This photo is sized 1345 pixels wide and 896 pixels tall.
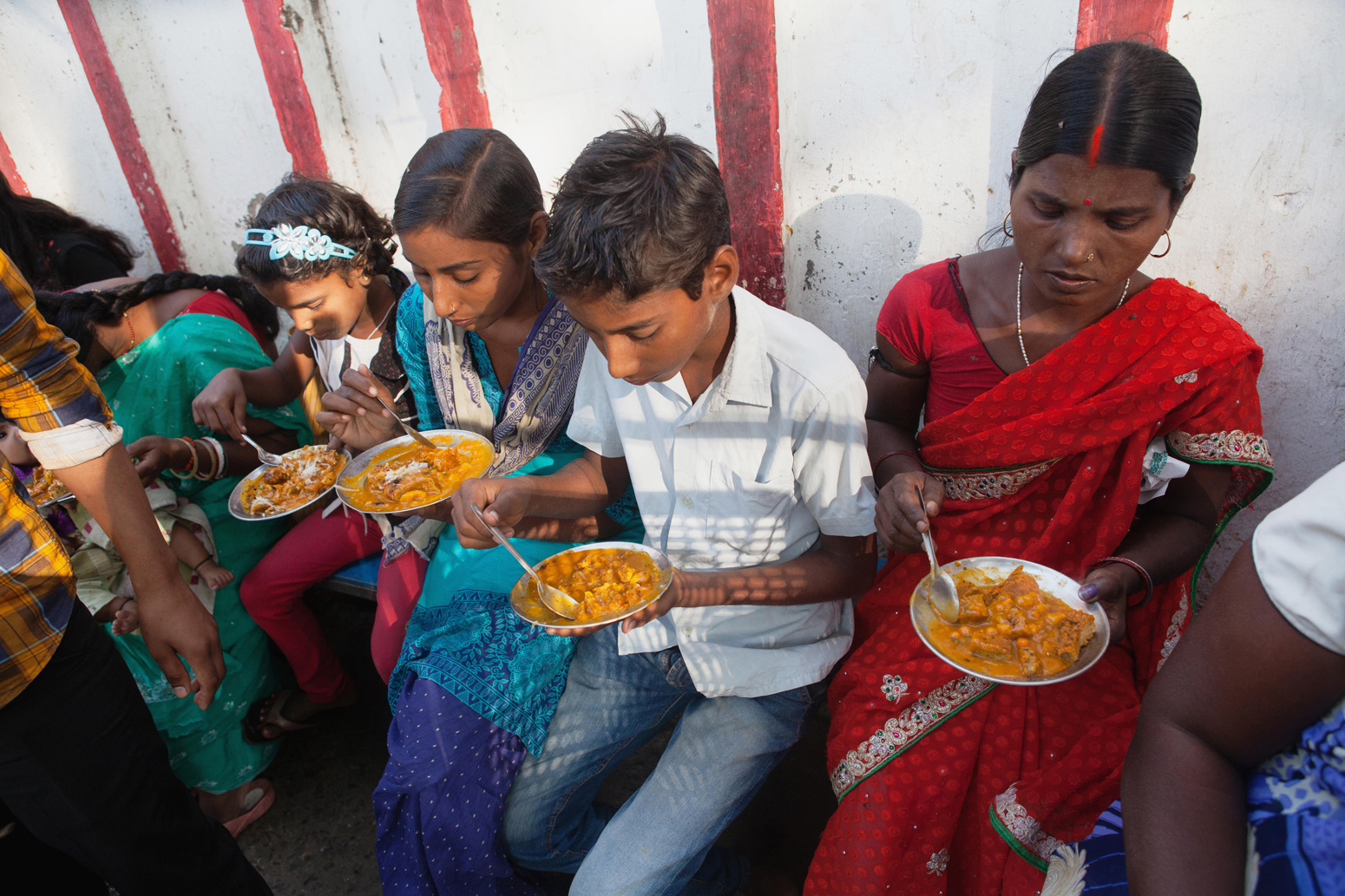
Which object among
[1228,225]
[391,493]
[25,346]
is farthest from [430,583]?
[1228,225]

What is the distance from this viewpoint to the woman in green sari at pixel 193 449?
2676 millimetres

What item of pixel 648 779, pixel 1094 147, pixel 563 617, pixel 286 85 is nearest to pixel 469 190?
pixel 563 617

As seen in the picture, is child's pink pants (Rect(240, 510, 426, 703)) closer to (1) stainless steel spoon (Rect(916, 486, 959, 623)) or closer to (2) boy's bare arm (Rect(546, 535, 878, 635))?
(2) boy's bare arm (Rect(546, 535, 878, 635))

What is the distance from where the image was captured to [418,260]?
2.03 m

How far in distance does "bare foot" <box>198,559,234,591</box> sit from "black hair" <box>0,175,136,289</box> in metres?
1.59

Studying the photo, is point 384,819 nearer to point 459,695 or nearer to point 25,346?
point 459,695

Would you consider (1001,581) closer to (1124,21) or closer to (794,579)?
(794,579)

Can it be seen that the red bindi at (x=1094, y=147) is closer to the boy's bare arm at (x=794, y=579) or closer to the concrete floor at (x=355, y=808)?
the boy's bare arm at (x=794, y=579)

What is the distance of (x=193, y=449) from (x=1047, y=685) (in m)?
3.08

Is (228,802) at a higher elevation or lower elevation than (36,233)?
lower

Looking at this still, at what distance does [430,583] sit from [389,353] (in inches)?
35.8

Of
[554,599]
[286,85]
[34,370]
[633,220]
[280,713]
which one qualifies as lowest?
[280,713]

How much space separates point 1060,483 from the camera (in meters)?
1.84

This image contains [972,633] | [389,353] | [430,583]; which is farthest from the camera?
[389,353]
